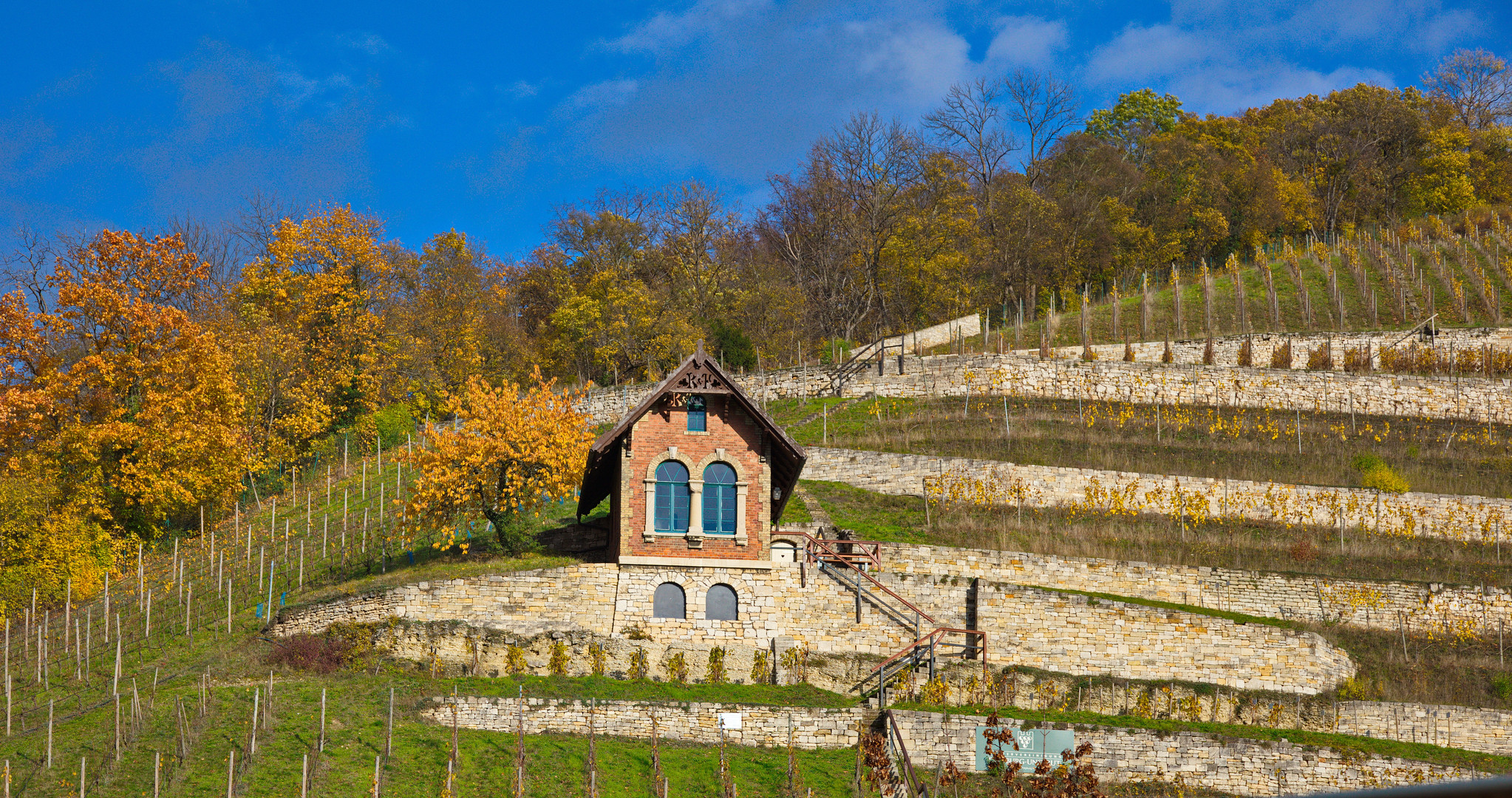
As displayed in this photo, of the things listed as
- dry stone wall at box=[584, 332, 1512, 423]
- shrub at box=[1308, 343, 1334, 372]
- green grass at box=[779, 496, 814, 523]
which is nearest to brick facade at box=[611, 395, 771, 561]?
green grass at box=[779, 496, 814, 523]

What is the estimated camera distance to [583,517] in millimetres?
36250

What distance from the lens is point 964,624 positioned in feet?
100

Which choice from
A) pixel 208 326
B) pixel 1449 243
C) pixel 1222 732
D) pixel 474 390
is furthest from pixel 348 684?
pixel 1449 243

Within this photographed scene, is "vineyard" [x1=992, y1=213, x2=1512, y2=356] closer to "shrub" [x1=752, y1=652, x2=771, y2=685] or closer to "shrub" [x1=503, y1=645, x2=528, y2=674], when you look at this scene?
"shrub" [x1=752, y1=652, x2=771, y2=685]

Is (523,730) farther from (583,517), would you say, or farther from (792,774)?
(583,517)

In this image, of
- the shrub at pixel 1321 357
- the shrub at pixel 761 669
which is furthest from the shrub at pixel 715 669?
the shrub at pixel 1321 357

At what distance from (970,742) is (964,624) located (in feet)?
14.8

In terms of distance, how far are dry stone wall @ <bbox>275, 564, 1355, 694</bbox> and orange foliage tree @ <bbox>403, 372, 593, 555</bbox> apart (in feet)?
8.70

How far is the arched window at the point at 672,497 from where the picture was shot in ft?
103

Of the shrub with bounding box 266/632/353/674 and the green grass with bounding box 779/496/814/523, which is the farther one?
the green grass with bounding box 779/496/814/523

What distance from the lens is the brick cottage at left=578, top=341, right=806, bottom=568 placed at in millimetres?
31062

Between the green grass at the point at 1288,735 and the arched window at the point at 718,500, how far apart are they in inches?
256

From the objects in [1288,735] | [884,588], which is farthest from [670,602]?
[1288,735]

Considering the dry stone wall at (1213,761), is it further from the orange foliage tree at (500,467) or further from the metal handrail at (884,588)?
the orange foliage tree at (500,467)
